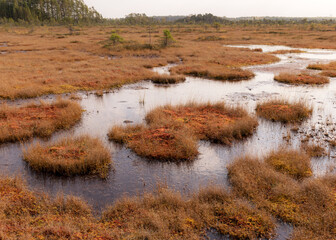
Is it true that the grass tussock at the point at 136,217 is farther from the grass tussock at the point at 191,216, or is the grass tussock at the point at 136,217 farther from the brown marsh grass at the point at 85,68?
the brown marsh grass at the point at 85,68

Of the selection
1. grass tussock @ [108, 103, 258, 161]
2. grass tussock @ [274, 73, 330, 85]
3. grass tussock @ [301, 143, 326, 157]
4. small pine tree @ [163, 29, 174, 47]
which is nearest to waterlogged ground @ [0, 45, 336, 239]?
grass tussock @ [301, 143, 326, 157]

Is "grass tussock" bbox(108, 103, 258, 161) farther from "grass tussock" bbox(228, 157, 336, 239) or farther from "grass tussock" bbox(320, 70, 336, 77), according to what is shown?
"grass tussock" bbox(320, 70, 336, 77)

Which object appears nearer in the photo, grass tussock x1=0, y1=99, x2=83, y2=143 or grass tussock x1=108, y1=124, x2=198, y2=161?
grass tussock x1=108, y1=124, x2=198, y2=161

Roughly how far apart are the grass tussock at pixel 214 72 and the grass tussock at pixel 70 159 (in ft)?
60.1

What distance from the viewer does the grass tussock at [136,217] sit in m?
6.13

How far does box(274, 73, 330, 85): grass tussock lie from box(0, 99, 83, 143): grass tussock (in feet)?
64.6

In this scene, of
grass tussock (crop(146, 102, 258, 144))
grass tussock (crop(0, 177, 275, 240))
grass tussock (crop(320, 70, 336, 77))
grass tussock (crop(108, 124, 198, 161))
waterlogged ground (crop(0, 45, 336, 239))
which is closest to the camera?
grass tussock (crop(0, 177, 275, 240))

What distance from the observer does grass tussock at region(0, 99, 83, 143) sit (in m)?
12.5

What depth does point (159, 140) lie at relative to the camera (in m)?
11.8

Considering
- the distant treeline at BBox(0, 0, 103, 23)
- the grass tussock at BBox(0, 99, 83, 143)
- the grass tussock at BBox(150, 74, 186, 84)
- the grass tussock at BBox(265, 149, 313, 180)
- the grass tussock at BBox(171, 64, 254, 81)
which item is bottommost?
the grass tussock at BBox(265, 149, 313, 180)

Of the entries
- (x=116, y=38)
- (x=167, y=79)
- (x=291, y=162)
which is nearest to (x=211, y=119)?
(x=291, y=162)

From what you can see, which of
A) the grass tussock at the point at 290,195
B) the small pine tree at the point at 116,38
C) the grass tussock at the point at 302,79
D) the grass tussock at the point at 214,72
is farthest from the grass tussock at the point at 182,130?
the small pine tree at the point at 116,38

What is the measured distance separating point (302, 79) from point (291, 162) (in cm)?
1764

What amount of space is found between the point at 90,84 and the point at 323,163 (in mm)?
18828
